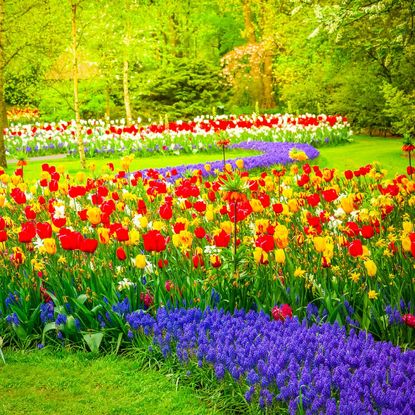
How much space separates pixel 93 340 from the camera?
4.68 m

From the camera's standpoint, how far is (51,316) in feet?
16.2

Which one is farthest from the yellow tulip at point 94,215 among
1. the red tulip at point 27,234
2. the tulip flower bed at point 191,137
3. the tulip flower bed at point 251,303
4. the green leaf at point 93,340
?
the tulip flower bed at point 191,137

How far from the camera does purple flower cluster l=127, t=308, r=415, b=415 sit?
10.5ft

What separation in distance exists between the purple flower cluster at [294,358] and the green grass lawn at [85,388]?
0.25 metres

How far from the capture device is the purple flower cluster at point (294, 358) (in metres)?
3.20

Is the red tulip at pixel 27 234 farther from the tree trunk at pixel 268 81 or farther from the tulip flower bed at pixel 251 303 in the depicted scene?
the tree trunk at pixel 268 81

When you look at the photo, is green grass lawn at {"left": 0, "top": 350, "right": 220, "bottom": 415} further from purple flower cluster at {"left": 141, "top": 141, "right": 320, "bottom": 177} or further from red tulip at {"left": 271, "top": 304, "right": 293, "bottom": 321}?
purple flower cluster at {"left": 141, "top": 141, "right": 320, "bottom": 177}

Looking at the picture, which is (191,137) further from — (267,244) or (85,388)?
(85,388)

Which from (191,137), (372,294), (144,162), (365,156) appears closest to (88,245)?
(372,294)

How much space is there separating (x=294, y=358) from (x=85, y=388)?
59.2 inches

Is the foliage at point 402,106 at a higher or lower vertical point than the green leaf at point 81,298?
higher

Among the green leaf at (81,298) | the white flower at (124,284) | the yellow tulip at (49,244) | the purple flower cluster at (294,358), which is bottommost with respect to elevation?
the purple flower cluster at (294,358)

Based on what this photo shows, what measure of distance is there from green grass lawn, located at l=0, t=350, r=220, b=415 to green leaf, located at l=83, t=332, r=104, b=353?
0.08 metres

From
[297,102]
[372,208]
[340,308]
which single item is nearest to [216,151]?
[297,102]
